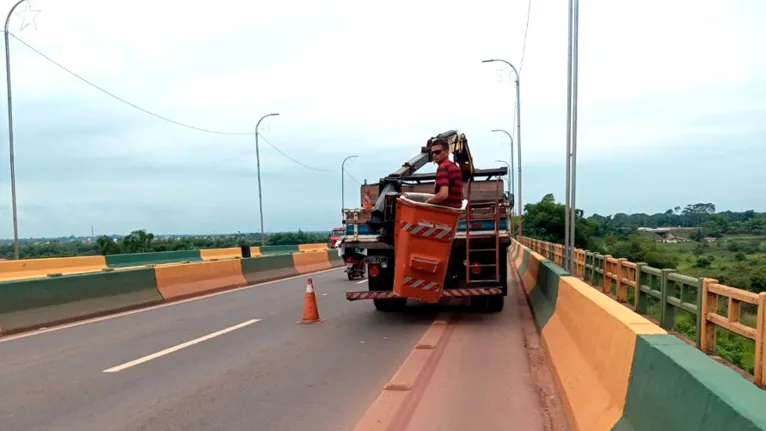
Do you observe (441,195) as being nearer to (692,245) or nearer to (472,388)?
(472,388)

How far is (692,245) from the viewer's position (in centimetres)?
4666

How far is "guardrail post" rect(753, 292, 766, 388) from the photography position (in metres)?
5.35

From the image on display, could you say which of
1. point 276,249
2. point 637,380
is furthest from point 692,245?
point 637,380

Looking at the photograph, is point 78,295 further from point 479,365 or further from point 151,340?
point 479,365

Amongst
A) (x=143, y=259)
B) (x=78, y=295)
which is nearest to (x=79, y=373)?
(x=78, y=295)

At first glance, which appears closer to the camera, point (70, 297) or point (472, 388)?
point (472, 388)

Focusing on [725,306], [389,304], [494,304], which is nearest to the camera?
[725,306]

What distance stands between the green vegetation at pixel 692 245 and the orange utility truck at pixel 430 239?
2959 mm

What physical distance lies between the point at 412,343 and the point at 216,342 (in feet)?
10.2

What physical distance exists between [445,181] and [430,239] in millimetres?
988

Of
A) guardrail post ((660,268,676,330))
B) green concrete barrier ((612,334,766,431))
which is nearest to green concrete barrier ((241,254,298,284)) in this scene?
guardrail post ((660,268,676,330))

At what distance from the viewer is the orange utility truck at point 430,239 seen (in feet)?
32.9

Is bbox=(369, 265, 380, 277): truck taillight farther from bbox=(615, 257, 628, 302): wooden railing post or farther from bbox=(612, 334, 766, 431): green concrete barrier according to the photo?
bbox=(612, 334, 766, 431): green concrete barrier

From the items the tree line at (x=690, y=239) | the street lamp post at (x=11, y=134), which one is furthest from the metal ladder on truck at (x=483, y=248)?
the street lamp post at (x=11, y=134)
